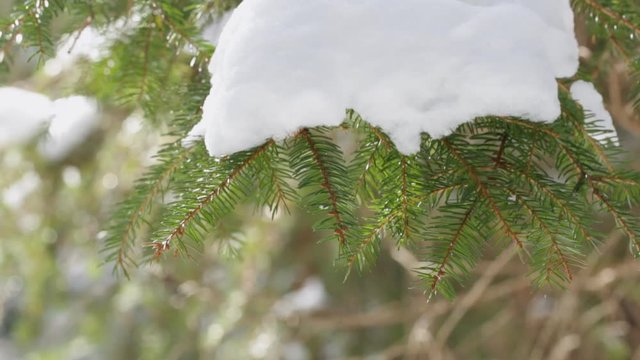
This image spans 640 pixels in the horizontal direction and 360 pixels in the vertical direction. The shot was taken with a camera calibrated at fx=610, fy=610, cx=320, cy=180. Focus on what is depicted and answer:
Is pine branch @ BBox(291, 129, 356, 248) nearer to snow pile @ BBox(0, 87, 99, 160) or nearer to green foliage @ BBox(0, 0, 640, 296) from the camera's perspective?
green foliage @ BBox(0, 0, 640, 296)

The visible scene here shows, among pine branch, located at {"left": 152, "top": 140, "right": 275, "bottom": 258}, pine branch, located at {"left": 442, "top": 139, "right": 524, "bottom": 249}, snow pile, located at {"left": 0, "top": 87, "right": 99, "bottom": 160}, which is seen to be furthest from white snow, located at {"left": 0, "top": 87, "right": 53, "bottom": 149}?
pine branch, located at {"left": 442, "top": 139, "right": 524, "bottom": 249}

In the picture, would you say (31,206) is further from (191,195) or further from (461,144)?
(461,144)

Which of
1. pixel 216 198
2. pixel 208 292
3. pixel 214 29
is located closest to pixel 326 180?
pixel 216 198

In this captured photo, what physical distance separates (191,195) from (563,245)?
1.53 ft

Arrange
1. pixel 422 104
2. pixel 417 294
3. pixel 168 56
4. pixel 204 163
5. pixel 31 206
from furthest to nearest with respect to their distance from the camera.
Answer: pixel 417 294, pixel 31 206, pixel 168 56, pixel 204 163, pixel 422 104

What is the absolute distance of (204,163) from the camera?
804mm

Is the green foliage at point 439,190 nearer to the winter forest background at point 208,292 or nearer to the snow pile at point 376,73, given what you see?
the snow pile at point 376,73

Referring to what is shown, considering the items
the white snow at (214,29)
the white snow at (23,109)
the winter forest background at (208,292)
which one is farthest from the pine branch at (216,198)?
the winter forest background at (208,292)

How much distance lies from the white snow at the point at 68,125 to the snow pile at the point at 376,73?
2.53 ft

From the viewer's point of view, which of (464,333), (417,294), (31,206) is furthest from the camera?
(464,333)

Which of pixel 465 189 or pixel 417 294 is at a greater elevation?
pixel 465 189

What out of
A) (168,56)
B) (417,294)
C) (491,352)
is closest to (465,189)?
(168,56)

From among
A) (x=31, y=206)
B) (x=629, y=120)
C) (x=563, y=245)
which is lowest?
(x=31, y=206)

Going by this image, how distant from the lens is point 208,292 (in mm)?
2199
